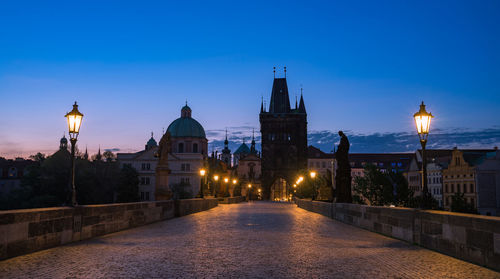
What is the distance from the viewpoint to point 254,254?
9.80 m

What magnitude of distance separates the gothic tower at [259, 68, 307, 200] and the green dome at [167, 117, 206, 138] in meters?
16.5

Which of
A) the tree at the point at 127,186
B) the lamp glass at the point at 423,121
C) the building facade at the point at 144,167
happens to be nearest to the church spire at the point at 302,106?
the building facade at the point at 144,167

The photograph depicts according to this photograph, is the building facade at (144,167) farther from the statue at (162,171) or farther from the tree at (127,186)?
the statue at (162,171)

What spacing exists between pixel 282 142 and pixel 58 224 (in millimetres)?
106382

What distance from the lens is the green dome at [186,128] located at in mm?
119188

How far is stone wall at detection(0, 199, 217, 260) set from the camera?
888 cm

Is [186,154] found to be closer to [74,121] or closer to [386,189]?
[386,189]

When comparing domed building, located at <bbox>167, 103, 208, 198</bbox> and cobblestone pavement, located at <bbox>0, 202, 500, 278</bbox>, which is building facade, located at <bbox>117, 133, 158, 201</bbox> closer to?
domed building, located at <bbox>167, 103, 208, 198</bbox>

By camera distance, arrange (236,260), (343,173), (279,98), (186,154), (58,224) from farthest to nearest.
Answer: (279,98) < (186,154) < (343,173) < (58,224) < (236,260)

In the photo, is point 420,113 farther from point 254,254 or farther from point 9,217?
point 9,217

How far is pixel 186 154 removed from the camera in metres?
114

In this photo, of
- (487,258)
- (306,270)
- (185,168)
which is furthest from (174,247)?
(185,168)

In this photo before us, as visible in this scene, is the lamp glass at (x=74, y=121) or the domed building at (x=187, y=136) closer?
the lamp glass at (x=74, y=121)

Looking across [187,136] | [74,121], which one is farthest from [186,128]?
[74,121]
